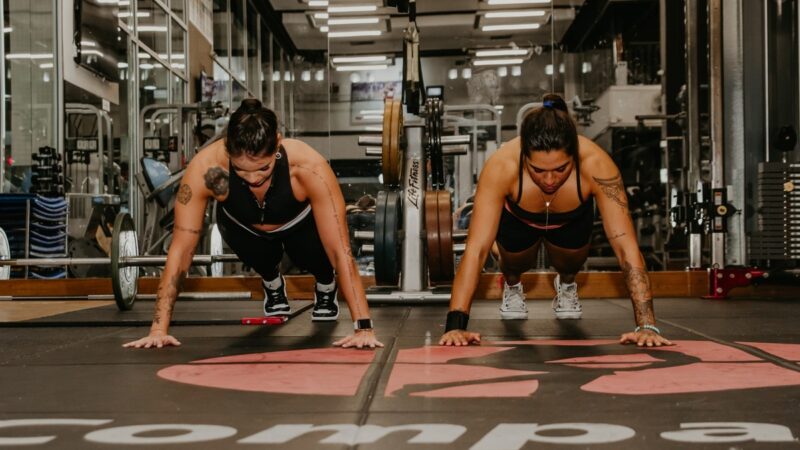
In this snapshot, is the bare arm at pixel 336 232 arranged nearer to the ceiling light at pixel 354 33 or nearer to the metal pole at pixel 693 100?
the metal pole at pixel 693 100

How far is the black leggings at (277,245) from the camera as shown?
321 cm

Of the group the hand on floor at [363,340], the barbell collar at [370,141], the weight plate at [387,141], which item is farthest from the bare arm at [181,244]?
the barbell collar at [370,141]

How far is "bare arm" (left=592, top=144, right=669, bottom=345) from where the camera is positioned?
8.65 feet

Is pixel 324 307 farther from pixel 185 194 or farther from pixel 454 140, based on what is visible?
pixel 454 140

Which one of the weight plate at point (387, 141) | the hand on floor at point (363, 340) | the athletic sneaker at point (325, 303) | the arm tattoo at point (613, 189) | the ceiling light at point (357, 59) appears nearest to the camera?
the hand on floor at point (363, 340)

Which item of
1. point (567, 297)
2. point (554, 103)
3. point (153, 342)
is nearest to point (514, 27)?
point (567, 297)

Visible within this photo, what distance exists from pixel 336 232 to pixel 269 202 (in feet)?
1.17

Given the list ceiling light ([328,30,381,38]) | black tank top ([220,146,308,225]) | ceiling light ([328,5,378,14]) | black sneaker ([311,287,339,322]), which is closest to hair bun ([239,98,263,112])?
black tank top ([220,146,308,225])

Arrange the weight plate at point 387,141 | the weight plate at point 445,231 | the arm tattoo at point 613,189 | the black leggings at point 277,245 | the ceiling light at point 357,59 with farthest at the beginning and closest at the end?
the ceiling light at point 357,59
the weight plate at point 387,141
the weight plate at point 445,231
the black leggings at point 277,245
the arm tattoo at point 613,189

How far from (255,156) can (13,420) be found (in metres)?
1.25

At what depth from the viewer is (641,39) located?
353 inches

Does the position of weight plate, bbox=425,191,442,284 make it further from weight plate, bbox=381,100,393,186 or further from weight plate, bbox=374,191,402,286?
weight plate, bbox=381,100,393,186

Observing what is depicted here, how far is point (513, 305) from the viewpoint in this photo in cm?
367

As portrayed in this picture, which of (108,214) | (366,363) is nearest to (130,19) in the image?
(108,214)
